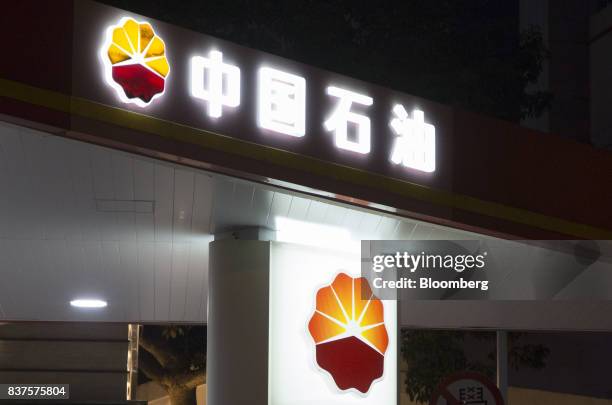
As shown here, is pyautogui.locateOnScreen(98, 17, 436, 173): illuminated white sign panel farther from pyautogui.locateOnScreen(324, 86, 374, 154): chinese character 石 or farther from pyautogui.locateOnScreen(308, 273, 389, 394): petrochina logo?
pyautogui.locateOnScreen(308, 273, 389, 394): petrochina logo

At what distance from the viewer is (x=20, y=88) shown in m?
5.22

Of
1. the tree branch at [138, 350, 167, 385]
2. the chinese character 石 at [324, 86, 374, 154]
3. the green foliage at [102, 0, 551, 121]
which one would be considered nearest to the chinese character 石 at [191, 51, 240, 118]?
the chinese character 石 at [324, 86, 374, 154]

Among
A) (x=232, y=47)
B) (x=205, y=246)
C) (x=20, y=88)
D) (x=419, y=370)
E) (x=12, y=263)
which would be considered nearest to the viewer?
(x=20, y=88)

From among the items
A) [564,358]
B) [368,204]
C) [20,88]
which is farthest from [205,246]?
[564,358]

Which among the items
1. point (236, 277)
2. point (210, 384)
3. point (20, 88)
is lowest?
point (210, 384)

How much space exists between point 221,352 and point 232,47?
274 cm

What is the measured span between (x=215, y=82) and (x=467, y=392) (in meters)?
4.30

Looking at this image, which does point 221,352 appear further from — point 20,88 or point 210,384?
point 20,88

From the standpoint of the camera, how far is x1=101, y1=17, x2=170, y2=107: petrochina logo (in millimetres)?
5551

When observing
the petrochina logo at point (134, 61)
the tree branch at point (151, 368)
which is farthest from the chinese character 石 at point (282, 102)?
the tree branch at point (151, 368)

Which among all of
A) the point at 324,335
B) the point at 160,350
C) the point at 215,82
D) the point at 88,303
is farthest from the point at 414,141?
the point at 160,350

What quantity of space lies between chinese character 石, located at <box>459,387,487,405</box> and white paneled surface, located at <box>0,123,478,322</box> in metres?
1.75

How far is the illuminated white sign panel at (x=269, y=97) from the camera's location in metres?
5.59

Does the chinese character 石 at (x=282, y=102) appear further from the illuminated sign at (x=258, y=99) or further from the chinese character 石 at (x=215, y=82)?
the chinese character 石 at (x=215, y=82)
